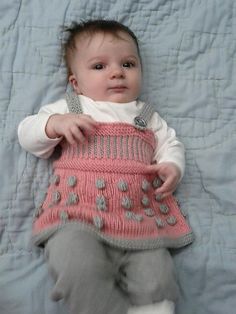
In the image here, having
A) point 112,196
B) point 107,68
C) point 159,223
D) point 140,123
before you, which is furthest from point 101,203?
point 107,68

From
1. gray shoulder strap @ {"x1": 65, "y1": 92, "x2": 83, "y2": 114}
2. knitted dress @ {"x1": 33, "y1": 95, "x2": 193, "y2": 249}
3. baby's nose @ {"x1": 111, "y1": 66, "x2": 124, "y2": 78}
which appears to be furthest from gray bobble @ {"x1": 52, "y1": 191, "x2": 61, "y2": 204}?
baby's nose @ {"x1": 111, "y1": 66, "x2": 124, "y2": 78}

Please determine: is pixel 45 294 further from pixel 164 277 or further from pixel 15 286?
pixel 164 277

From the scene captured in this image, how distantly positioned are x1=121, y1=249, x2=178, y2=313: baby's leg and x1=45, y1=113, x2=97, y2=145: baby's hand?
11.2 inches

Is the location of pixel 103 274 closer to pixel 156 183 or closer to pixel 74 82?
pixel 156 183

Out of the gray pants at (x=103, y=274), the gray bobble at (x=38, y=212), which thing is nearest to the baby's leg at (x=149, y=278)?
the gray pants at (x=103, y=274)

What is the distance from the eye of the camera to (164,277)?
0.97 metres

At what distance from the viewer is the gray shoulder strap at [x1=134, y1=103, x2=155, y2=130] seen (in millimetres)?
1150

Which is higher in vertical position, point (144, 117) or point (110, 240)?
point (144, 117)

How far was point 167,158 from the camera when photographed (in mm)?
1140

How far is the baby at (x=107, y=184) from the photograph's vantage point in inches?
37.3

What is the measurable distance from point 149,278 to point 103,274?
0.10 meters

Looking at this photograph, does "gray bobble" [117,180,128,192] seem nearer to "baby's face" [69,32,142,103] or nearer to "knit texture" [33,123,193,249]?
"knit texture" [33,123,193,249]

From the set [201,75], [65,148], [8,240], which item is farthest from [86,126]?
[201,75]

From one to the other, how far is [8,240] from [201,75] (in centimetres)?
67
